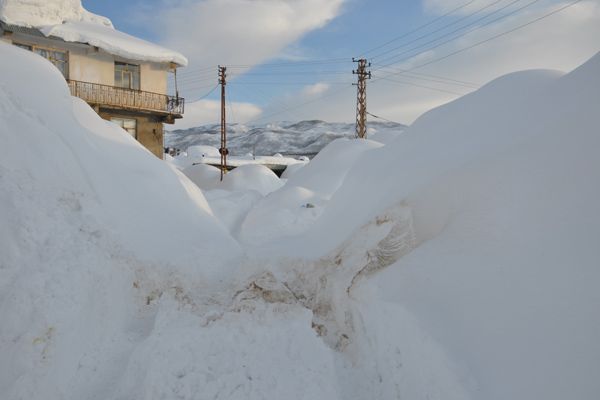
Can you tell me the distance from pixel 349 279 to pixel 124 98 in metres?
19.1

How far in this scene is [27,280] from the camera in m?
4.43

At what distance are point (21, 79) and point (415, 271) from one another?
28.0ft

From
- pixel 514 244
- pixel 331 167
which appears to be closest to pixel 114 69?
pixel 331 167

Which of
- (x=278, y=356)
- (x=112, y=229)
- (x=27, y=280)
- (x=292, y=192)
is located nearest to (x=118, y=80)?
(x=292, y=192)

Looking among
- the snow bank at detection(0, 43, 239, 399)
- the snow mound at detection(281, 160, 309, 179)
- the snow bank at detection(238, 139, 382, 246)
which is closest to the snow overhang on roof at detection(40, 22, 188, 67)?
the snow bank at detection(238, 139, 382, 246)

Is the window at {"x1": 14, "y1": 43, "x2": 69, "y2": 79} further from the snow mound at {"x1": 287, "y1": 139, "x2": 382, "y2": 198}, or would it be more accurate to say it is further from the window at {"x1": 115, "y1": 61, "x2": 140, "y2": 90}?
the snow mound at {"x1": 287, "y1": 139, "x2": 382, "y2": 198}

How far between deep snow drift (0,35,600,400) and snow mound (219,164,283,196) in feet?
56.7

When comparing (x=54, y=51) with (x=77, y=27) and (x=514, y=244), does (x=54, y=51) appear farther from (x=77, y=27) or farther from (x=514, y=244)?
(x=514, y=244)

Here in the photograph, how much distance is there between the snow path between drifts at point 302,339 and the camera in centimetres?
395

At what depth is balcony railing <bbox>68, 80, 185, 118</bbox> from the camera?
63.4ft

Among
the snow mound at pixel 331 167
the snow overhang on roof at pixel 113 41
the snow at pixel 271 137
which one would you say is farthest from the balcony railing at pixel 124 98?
the snow at pixel 271 137

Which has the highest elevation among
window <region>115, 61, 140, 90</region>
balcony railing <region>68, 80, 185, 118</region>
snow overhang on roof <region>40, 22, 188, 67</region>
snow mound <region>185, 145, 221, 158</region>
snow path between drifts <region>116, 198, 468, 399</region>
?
snow overhang on roof <region>40, 22, 188, 67</region>

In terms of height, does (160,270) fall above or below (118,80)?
below

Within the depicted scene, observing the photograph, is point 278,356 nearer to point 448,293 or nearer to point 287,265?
point 448,293
